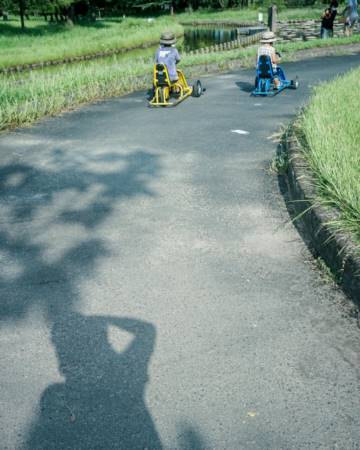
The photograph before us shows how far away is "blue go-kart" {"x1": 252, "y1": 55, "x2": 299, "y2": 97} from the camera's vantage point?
36.6ft

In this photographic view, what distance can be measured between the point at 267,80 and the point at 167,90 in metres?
2.40

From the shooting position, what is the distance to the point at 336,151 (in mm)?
5480

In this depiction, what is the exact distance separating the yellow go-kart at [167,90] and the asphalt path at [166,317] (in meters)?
4.03

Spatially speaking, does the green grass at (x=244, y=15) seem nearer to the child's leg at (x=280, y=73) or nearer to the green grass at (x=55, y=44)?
the green grass at (x=55, y=44)

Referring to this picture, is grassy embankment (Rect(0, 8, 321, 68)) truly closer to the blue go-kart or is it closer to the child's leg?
the blue go-kart

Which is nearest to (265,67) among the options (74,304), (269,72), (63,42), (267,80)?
(269,72)

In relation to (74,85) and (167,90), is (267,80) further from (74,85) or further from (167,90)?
(74,85)

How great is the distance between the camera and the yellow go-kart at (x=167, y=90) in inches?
410

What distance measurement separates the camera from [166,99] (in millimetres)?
10977

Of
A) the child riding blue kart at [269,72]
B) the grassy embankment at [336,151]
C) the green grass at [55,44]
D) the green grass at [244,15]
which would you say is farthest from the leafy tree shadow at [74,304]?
the green grass at [244,15]

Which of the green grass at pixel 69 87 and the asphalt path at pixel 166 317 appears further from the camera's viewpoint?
the green grass at pixel 69 87

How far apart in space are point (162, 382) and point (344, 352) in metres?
1.14

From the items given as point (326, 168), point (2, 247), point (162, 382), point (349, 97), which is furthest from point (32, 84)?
point (162, 382)

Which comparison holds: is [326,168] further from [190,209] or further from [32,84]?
[32,84]
